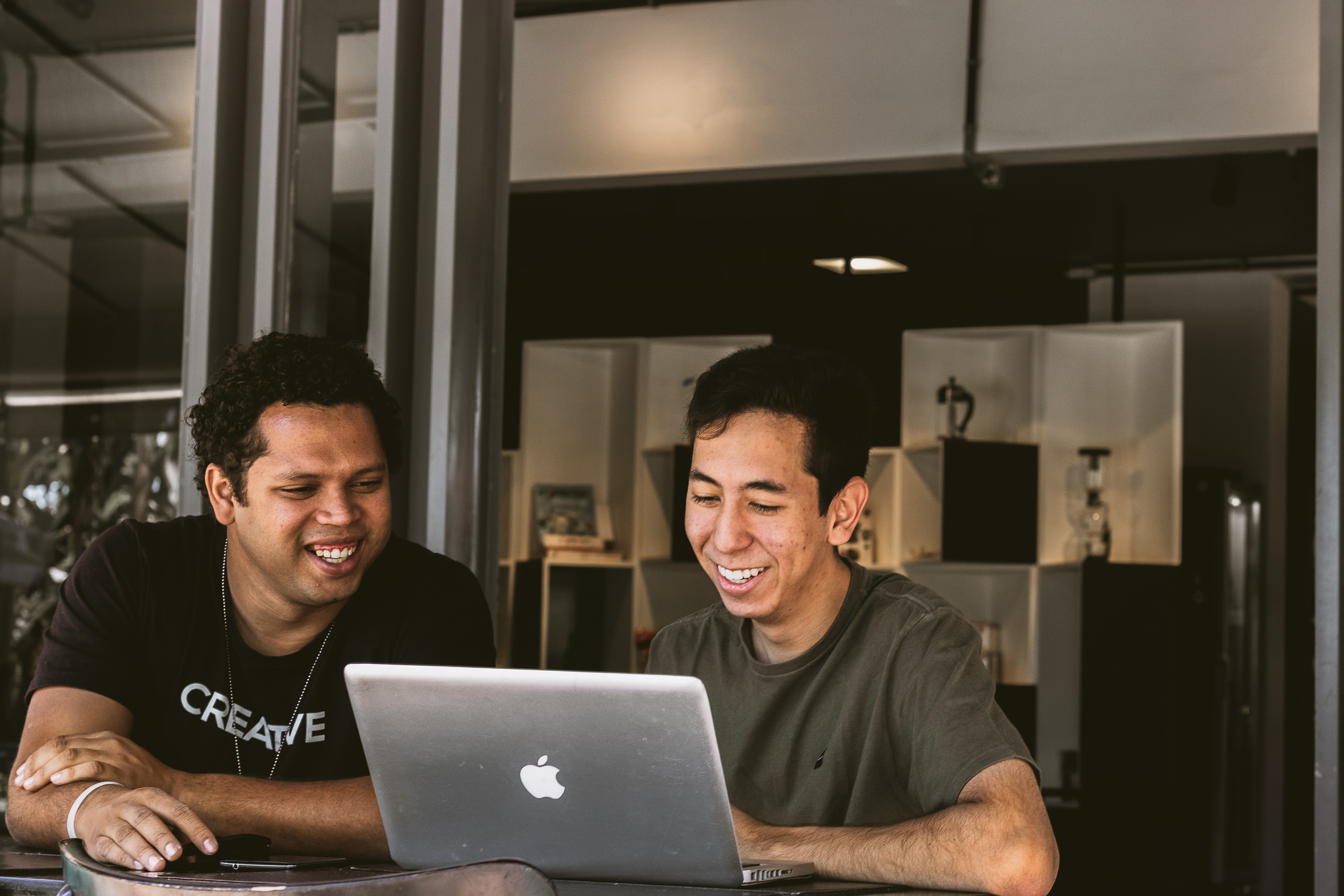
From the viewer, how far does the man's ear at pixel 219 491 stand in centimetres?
208

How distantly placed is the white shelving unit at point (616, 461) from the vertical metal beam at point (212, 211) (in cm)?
336

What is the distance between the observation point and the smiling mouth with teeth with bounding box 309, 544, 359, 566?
6.51 ft

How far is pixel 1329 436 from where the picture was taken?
2.08 m

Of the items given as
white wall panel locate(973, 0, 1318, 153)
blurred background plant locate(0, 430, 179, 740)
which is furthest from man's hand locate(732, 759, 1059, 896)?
blurred background plant locate(0, 430, 179, 740)

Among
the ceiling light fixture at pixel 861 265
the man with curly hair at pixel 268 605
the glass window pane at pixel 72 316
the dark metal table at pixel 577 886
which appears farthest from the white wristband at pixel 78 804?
the ceiling light fixture at pixel 861 265

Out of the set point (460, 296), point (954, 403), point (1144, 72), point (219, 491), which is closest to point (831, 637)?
point (219, 491)

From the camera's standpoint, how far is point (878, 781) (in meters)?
1.75

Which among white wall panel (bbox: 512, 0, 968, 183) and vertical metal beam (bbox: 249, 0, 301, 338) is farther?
white wall panel (bbox: 512, 0, 968, 183)

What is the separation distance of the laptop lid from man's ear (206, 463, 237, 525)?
0.78 metres

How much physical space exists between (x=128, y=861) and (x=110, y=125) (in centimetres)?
338

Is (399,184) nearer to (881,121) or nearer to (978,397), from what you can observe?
(881,121)

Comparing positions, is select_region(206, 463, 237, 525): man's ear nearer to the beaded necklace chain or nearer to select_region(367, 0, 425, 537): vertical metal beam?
the beaded necklace chain

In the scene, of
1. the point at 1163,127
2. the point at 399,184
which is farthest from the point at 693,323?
the point at 399,184

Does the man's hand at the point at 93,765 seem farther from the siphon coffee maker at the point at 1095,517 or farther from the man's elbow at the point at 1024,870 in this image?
the siphon coffee maker at the point at 1095,517
